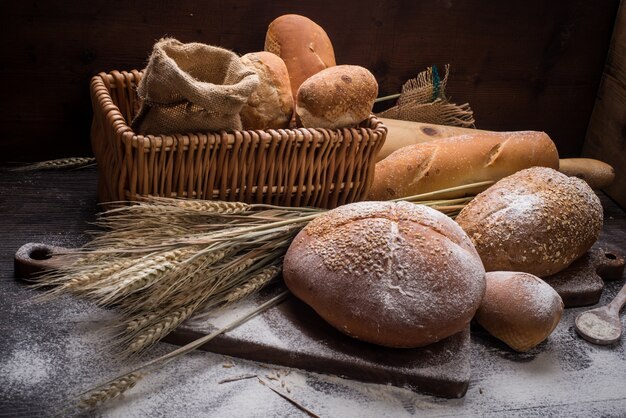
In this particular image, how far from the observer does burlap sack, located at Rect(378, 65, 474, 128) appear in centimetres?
223

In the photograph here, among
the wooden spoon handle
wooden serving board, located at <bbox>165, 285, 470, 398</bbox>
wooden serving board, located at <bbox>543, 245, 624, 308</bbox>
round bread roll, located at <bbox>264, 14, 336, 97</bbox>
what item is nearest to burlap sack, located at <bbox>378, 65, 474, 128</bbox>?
round bread roll, located at <bbox>264, 14, 336, 97</bbox>

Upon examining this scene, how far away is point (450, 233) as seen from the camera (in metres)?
1.45

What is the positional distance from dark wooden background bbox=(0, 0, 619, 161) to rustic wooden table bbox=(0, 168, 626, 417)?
62 cm

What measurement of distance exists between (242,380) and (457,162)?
2.86 feet

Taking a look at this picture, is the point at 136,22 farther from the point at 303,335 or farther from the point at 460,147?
the point at 303,335

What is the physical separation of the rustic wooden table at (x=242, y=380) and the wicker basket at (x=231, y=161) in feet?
0.96

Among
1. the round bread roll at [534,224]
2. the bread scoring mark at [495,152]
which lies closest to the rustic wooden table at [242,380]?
the round bread roll at [534,224]

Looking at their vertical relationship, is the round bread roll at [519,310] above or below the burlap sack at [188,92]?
below

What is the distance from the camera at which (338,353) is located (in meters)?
1.35

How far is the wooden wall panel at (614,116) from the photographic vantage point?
229cm

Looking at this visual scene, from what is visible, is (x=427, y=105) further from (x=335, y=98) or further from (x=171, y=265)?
(x=171, y=265)

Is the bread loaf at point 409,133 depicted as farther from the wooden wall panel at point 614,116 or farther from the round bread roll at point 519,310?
the round bread roll at point 519,310

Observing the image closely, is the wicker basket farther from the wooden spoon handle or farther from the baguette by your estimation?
the wooden spoon handle

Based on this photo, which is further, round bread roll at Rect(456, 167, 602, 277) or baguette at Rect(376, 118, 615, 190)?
baguette at Rect(376, 118, 615, 190)
